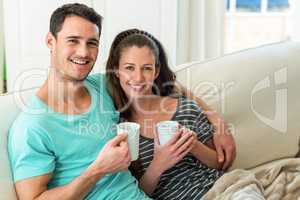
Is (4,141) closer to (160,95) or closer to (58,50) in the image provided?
(58,50)

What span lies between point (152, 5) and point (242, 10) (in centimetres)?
119

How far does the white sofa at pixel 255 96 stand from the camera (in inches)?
72.7

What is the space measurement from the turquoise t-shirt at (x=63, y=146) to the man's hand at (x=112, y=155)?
0.34 feet

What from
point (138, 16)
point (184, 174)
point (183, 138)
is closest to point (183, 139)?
point (183, 138)

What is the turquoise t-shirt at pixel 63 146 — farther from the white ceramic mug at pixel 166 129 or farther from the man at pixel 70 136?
the white ceramic mug at pixel 166 129

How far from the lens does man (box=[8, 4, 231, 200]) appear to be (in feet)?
4.11

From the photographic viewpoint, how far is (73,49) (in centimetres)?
140

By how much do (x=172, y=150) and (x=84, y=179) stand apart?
30 cm

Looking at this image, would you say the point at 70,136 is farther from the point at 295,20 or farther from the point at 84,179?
the point at 295,20

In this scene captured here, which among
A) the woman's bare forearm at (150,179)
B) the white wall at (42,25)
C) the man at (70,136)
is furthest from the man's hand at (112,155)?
the white wall at (42,25)

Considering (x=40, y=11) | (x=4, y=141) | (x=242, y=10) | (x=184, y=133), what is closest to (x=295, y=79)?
(x=184, y=133)

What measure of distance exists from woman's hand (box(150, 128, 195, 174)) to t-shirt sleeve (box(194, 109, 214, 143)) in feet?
0.56

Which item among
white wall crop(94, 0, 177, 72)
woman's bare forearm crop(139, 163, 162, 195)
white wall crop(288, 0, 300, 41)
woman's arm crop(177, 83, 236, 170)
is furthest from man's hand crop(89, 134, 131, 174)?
white wall crop(288, 0, 300, 41)

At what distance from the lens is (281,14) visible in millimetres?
3629
